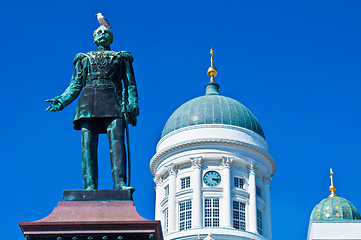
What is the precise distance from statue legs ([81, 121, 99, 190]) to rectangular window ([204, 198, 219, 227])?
67.6 m

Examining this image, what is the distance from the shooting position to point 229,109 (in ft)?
A: 281

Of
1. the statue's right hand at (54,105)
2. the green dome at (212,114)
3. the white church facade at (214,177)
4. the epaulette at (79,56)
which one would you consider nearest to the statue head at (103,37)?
the epaulette at (79,56)

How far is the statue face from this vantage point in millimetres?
12461

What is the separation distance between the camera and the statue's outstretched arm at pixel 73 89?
1174cm

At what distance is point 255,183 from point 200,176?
5.73 meters

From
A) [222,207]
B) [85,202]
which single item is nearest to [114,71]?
[85,202]

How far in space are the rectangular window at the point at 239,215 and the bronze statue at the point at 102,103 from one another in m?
68.0

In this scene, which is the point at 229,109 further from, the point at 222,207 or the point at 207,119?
the point at 222,207

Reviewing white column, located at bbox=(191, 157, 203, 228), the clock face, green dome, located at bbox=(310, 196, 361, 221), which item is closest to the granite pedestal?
white column, located at bbox=(191, 157, 203, 228)

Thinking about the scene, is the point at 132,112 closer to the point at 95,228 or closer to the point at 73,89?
the point at 73,89

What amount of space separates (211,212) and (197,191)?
2.48 m

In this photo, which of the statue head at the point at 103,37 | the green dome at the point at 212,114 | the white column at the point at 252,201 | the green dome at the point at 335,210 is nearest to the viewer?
the statue head at the point at 103,37

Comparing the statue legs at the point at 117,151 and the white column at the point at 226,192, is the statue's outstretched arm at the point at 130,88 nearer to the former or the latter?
the statue legs at the point at 117,151

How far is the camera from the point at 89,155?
11.6 metres
